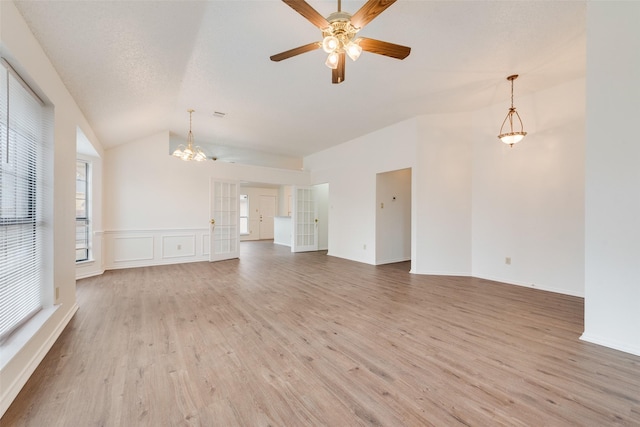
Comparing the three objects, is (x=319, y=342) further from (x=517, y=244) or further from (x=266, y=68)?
(x=517, y=244)

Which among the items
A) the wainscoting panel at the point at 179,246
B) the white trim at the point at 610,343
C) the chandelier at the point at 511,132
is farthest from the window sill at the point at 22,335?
the chandelier at the point at 511,132

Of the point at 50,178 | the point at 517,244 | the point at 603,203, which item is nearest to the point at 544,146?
the point at 517,244

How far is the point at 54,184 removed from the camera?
2.41 meters

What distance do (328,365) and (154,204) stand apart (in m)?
5.54

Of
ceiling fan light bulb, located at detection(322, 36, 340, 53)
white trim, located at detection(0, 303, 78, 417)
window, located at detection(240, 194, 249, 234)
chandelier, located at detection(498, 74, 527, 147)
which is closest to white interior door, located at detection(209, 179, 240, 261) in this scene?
white trim, located at detection(0, 303, 78, 417)

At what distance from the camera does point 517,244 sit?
4340 mm

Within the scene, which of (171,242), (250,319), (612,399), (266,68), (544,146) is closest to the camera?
(612,399)

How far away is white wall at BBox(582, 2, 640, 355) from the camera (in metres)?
2.21

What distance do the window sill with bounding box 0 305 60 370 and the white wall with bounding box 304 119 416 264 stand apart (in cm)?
520

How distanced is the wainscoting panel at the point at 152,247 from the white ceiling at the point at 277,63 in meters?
2.00

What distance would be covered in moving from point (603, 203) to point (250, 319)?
363 cm

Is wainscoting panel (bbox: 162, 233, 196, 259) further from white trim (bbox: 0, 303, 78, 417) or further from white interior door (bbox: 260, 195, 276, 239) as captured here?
white interior door (bbox: 260, 195, 276, 239)

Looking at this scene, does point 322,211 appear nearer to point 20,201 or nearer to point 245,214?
point 245,214

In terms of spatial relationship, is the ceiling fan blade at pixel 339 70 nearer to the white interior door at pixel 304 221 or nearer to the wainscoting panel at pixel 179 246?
the wainscoting panel at pixel 179 246
